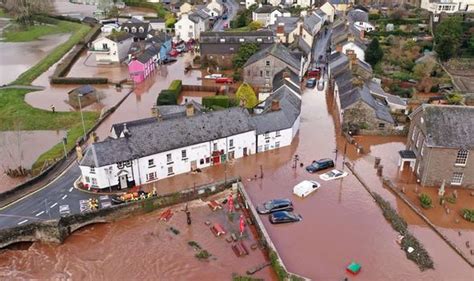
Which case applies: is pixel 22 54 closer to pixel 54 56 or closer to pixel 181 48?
pixel 54 56

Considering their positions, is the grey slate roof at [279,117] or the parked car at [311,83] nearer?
the grey slate roof at [279,117]

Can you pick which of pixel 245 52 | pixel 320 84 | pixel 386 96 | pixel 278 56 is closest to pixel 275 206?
pixel 386 96

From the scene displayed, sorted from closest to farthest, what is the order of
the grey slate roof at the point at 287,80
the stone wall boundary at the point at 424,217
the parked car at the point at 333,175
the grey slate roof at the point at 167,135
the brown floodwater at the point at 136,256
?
the brown floodwater at the point at 136,256
the stone wall boundary at the point at 424,217
the grey slate roof at the point at 167,135
the parked car at the point at 333,175
the grey slate roof at the point at 287,80

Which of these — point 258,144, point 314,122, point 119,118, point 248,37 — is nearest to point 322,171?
point 258,144

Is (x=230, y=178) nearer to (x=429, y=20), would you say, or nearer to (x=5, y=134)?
(x=5, y=134)

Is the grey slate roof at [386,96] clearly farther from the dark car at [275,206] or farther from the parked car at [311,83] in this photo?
the dark car at [275,206]

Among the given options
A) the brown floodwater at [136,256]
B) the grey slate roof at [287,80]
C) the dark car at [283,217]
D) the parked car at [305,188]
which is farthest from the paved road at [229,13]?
the brown floodwater at [136,256]
